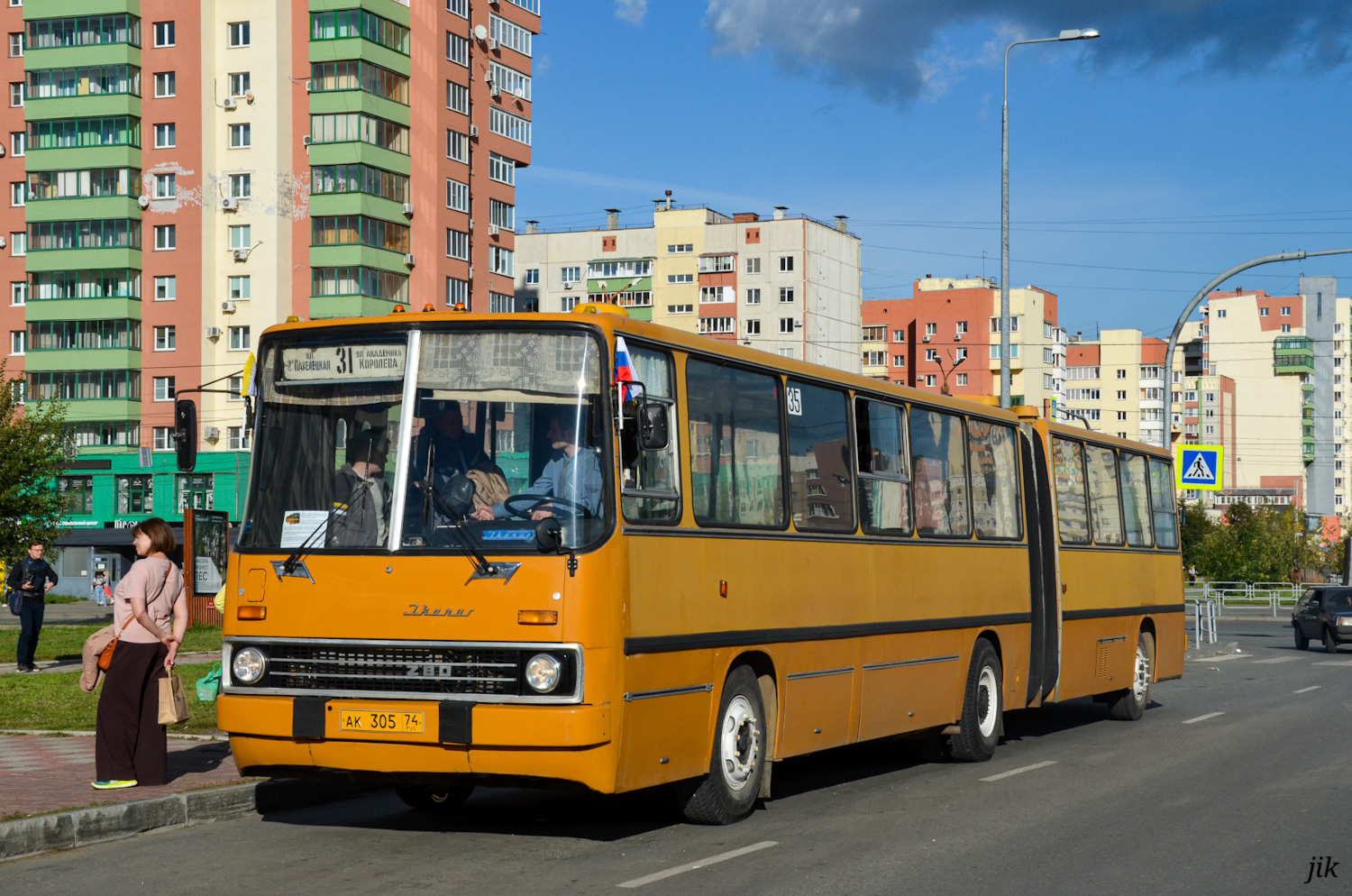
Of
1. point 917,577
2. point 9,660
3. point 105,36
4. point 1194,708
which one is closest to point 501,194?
point 105,36

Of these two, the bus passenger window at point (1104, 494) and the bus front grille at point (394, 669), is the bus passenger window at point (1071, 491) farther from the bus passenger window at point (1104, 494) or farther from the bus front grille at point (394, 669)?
the bus front grille at point (394, 669)

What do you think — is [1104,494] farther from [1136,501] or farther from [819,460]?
[819,460]

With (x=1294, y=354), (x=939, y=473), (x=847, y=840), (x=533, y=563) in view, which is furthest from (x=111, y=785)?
(x=1294, y=354)

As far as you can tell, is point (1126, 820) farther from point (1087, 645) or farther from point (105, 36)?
point (105, 36)

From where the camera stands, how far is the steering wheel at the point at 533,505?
9.02 m

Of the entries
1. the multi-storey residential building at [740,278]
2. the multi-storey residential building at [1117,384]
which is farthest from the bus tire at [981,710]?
the multi-storey residential building at [1117,384]

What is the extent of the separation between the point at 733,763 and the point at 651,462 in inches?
82.4

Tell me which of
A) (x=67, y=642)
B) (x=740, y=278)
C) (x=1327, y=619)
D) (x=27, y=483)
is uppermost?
(x=740, y=278)

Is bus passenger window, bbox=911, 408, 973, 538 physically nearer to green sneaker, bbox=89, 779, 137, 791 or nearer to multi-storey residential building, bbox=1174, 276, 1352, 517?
green sneaker, bbox=89, 779, 137, 791

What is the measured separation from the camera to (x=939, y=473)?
14055 millimetres

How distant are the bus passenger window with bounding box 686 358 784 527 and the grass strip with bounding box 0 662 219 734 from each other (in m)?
5.69

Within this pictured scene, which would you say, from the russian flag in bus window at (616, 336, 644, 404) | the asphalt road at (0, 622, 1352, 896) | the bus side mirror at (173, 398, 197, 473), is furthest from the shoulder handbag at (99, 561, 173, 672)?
the russian flag in bus window at (616, 336, 644, 404)

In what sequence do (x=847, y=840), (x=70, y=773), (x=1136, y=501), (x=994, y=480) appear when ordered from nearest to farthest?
(x=847, y=840) → (x=70, y=773) → (x=994, y=480) → (x=1136, y=501)

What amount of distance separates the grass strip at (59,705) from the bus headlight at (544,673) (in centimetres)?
589
